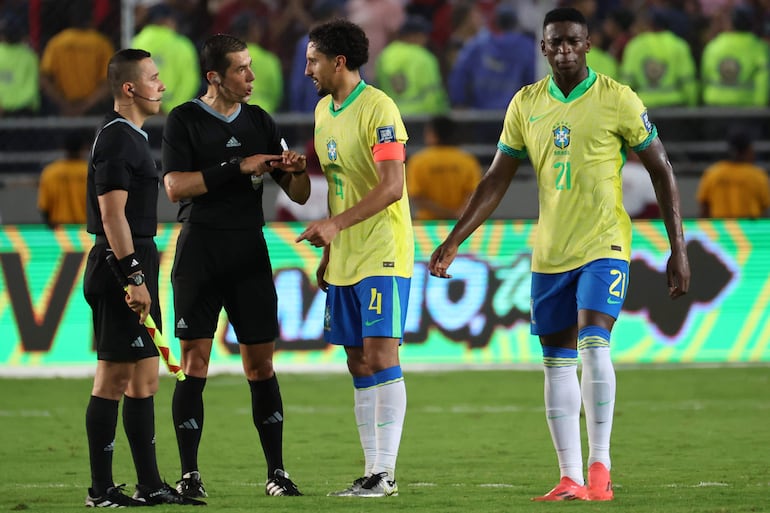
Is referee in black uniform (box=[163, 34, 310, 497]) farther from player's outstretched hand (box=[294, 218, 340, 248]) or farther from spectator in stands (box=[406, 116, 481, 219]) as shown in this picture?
spectator in stands (box=[406, 116, 481, 219])

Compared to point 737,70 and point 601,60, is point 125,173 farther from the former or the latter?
point 737,70

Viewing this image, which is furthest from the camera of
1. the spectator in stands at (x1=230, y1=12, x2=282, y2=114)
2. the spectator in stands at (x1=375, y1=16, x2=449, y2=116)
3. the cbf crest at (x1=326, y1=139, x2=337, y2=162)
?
the spectator in stands at (x1=375, y1=16, x2=449, y2=116)

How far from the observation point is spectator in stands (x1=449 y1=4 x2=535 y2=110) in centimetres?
1489

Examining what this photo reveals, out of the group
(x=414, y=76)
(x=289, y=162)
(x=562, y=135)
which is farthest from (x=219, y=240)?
(x=414, y=76)

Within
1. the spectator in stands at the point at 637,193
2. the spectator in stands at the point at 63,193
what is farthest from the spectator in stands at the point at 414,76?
the spectator in stands at the point at 63,193

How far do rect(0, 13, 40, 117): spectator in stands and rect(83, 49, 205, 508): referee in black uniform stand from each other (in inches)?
355

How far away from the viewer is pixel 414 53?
15398 millimetres

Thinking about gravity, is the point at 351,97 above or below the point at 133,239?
above

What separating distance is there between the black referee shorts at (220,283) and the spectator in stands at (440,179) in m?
6.89

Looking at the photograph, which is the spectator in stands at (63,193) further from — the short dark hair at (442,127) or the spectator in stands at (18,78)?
the short dark hair at (442,127)

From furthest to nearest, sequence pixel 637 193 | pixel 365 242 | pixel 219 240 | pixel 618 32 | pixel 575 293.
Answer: pixel 618 32 → pixel 637 193 → pixel 219 240 → pixel 365 242 → pixel 575 293

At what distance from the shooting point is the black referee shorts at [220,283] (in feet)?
22.0

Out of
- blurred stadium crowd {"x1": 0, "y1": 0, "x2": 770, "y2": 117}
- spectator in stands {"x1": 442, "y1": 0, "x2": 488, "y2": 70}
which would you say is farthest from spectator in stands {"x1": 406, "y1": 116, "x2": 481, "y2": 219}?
spectator in stands {"x1": 442, "y1": 0, "x2": 488, "y2": 70}

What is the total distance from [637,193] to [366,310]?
730cm
